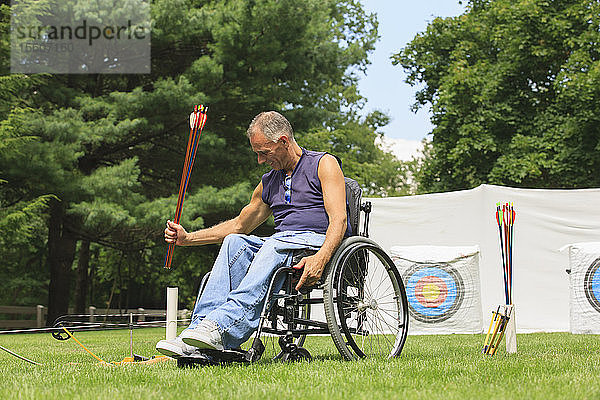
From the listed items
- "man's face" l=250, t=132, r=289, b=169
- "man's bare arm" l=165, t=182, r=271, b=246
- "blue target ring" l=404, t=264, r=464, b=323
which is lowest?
"blue target ring" l=404, t=264, r=464, b=323

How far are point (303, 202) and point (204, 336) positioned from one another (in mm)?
784

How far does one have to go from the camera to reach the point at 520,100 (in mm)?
14352

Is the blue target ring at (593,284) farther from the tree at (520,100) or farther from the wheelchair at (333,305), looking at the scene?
the tree at (520,100)

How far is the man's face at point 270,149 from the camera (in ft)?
9.20

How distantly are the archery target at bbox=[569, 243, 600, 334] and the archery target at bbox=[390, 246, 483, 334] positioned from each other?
2.81 ft

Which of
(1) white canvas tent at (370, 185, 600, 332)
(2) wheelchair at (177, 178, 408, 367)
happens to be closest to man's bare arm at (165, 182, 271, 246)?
(2) wheelchair at (177, 178, 408, 367)

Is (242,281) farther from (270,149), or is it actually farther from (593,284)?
Answer: (593,284)

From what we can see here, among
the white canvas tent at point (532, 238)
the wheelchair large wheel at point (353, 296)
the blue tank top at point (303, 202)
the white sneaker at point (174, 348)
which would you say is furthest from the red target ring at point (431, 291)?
the white sneaker at point (174, 348)

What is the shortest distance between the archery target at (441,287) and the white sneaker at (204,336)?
4.48 metres

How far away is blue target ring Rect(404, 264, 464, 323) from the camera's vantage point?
6578 millimetres

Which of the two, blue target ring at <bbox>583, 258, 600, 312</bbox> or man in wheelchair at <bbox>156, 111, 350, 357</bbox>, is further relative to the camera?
blue target ring at <bbox>583, 258, 600, 312</bbox>

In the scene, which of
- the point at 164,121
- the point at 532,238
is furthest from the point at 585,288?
the point at 164,121

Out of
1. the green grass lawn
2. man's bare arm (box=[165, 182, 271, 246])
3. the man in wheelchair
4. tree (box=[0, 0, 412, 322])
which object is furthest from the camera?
tree (box=[0, 0, 412, 322])

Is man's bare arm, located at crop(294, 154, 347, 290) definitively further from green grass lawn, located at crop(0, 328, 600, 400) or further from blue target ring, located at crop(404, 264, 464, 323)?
blue target ring, located at crop(404, 264, 464, 323)
